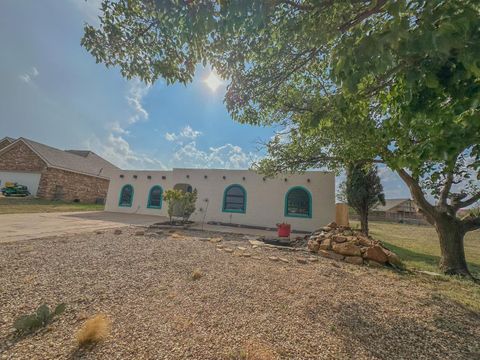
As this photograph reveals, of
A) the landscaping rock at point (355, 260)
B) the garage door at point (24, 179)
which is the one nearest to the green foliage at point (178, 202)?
the landscaping rock at point (355, 260)

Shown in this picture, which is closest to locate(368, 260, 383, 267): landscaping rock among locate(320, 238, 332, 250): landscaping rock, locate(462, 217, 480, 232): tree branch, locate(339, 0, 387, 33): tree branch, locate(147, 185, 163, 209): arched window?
locate(320, 238, 332, 250): landscaping rock

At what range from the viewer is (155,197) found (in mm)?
15312

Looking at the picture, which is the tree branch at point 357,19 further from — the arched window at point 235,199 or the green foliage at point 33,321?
the arched window at point 235,199

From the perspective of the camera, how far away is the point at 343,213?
38.4 feet

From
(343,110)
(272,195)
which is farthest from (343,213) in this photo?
(343,110)

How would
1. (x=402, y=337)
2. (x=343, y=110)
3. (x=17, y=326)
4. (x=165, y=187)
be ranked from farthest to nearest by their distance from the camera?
(x=165, y=187)
(x=343, y=110)
(x=402, y=337)
(x=17, y=326)

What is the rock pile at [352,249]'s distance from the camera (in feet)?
→ 18.6

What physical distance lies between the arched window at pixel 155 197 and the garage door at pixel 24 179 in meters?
12.7

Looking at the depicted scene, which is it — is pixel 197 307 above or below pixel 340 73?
below

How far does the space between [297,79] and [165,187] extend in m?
13.0

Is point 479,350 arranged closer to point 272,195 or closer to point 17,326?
point 17,326

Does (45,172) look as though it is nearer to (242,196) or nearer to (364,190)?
(242,196)

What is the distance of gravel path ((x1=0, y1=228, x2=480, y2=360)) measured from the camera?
2.02m

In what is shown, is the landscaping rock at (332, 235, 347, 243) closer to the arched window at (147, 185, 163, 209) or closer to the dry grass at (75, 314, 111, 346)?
the dry grass at (75, 314, 111, 346)
